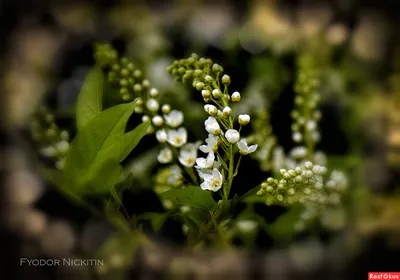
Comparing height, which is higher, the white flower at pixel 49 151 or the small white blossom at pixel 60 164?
the white flower at pixel 49 151

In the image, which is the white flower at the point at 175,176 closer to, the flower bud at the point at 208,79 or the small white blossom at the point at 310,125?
the flower bud at the point at 208,79

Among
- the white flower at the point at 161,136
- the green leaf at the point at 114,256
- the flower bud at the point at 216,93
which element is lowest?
the green leaf at the point at 114,256

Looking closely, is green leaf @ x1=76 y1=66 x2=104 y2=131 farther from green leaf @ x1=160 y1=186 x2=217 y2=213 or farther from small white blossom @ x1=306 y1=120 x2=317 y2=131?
small white blossom @ x1=306 y1=120 x2=317 y2=131

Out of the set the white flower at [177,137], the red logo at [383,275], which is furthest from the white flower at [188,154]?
the red logo at [383,275]

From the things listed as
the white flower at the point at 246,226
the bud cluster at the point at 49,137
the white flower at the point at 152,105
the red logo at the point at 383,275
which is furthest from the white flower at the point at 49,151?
the red logo at the point at 383,275

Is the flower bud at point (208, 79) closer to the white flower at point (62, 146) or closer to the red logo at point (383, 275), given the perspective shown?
the white flower at point (62, 146)

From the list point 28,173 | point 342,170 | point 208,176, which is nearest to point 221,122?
point 208,176

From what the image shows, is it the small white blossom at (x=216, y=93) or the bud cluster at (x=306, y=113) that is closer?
the small white blossom at (x=216, y=93)

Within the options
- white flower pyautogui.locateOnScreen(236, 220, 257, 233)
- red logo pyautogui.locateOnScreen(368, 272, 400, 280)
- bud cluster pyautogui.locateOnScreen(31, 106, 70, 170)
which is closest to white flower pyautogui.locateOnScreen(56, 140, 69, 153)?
bud cluster pyautogui.locateOnScreen(31, 106, 70, 170)
